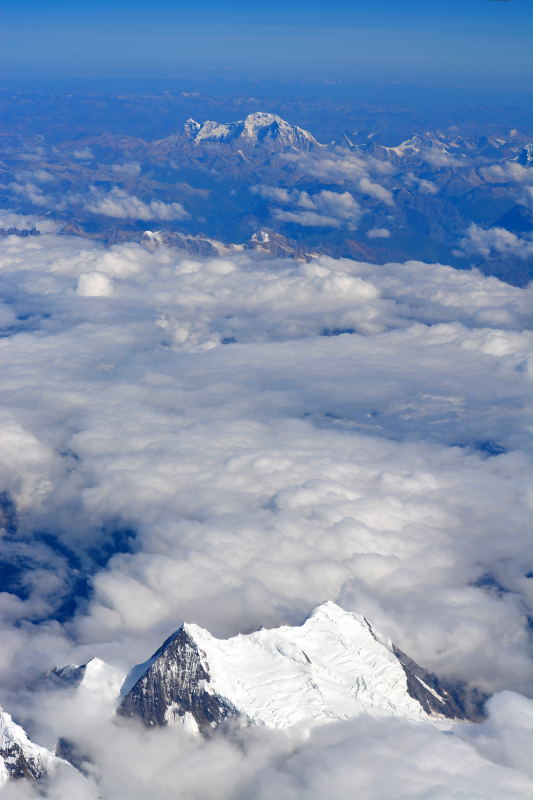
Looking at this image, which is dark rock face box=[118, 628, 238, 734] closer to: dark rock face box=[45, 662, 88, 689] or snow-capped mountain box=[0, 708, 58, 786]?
dark rock face box=[45, 662, 88, 689]

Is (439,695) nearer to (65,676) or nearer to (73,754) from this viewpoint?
(73,754)

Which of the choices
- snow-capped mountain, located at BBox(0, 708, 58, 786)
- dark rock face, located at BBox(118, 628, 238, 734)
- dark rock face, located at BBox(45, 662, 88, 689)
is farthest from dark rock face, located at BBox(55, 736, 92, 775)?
dark rock face, located at BBox(45, 662, 88, 689)

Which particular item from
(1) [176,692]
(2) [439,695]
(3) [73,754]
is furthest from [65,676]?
(2) [439,695]

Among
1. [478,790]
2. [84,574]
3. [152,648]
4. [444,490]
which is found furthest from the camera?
[444,490]

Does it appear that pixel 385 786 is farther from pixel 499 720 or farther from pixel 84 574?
pixel 84 574

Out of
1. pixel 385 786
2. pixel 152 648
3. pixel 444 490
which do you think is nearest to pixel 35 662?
pixel 152 648

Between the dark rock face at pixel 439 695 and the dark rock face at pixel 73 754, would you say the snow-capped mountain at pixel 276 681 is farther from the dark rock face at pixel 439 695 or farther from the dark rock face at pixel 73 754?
the dark rock face at pixel 73 754
